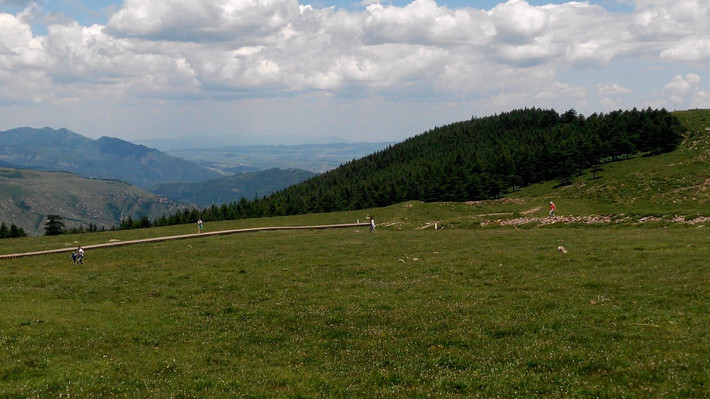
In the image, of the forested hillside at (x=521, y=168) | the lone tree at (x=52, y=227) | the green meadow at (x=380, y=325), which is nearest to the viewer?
the green meadow at (x=380, y=325)

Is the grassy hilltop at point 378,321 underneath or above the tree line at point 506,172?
underneath

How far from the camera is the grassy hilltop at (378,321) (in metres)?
15.3

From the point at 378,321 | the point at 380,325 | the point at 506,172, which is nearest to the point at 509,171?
the point at 506,172

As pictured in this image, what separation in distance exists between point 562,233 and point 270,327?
120 feet

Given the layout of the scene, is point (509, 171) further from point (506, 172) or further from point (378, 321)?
point (378, 321)

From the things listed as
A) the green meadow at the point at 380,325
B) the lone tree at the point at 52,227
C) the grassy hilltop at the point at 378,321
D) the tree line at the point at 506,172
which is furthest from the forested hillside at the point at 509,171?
the green meadow at the point at 380,325

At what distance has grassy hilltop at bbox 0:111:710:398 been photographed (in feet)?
50.2

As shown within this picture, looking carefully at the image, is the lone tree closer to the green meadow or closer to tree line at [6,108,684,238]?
tree line at [6,108,684,238]

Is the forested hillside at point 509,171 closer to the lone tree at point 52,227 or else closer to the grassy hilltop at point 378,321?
the lone tree at point 52,227

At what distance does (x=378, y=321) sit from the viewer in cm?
2259

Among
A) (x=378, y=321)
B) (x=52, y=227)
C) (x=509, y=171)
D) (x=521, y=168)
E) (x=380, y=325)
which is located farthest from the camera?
(x=521, y=168)

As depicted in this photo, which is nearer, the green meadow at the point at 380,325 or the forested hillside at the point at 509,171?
the green meadow at the point at 380,325

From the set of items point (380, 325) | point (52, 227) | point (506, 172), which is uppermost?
point (506, 172)

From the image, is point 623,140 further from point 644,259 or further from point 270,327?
point 270,327
